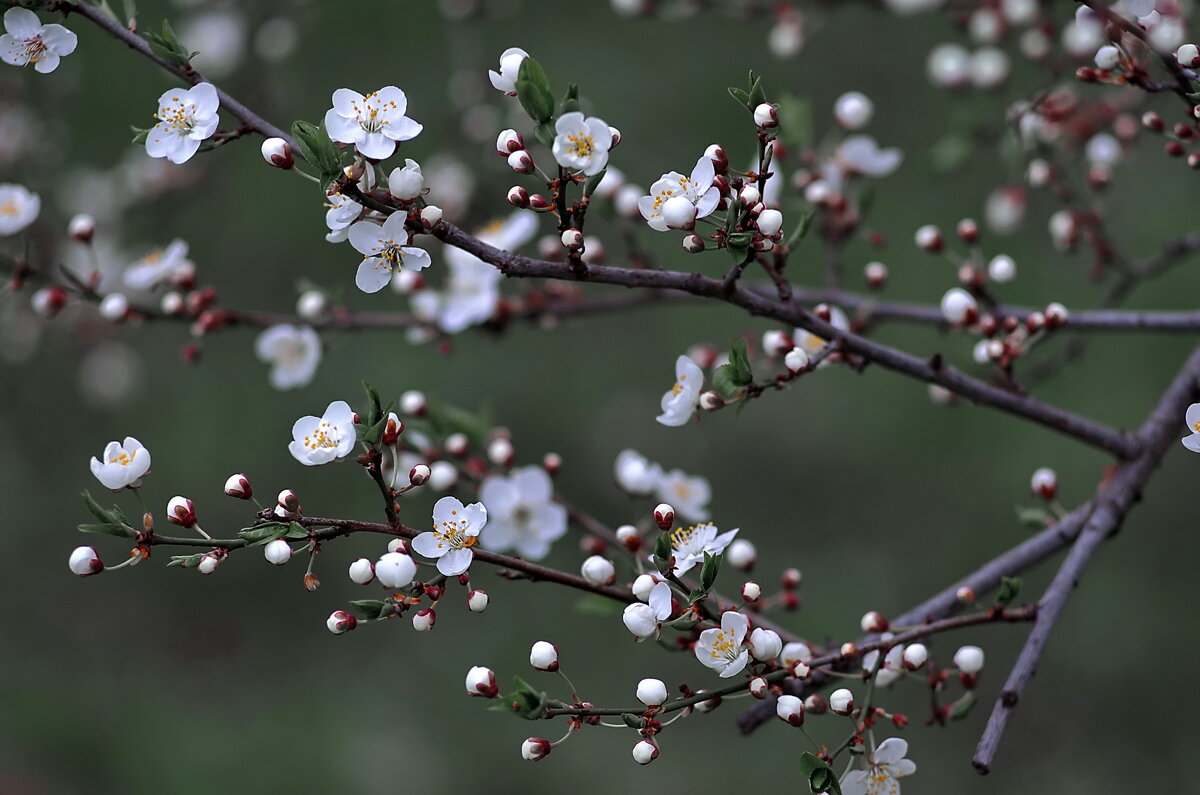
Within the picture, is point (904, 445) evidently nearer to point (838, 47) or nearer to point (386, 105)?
point (838, 47)

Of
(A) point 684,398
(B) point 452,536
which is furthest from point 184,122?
(A) point 684,398

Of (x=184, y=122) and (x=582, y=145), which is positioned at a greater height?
(x=582, y=145)

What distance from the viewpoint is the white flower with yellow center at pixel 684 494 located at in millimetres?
1862

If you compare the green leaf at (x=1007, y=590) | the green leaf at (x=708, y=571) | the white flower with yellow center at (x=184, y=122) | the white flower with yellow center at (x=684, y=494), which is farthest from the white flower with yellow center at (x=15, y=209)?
the green leaf at (x=1007, y=590)

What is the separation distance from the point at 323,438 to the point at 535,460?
9.72 feet

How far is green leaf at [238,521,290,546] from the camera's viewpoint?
3.87 ft

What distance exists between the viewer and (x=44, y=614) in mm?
4520

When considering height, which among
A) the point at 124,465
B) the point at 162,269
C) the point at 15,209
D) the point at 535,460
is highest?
the point at 124,465

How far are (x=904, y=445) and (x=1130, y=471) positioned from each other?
2.64 m

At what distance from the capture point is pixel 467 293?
7.36ft

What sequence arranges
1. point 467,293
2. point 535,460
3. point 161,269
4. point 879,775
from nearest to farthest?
point 879,775, point 161,269, point 467,293, point 535,460

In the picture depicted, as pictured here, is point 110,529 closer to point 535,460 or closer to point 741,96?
point 741,96

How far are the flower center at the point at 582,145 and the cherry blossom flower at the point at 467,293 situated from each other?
0.86 m

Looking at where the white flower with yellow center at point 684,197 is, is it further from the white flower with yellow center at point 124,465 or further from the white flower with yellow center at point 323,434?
the white flower with yellow center at point 124,465
